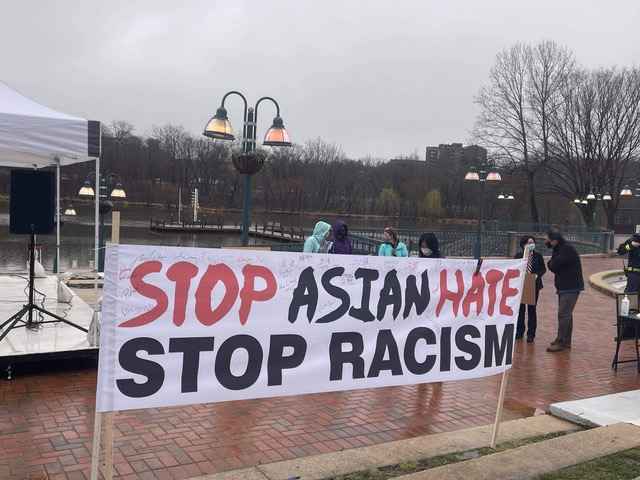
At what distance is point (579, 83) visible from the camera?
4034 cm

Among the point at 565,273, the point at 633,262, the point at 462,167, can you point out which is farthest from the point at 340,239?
the point at 462,167

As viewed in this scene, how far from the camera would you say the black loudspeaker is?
21.9 ft

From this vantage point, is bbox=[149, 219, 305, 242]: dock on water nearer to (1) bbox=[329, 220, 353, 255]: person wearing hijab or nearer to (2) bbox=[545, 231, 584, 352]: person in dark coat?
(1) bbox=[329, 220, 353, 255]: person wearing hijab

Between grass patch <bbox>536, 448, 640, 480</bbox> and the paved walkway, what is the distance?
1.25 metres

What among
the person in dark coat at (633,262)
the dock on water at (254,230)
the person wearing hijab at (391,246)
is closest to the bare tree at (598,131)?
the dock on water at (254,230)

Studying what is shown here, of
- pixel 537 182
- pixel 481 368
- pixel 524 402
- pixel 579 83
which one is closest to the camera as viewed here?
pixel 481 368

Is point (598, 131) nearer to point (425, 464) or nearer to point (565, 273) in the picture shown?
point (565, 273)

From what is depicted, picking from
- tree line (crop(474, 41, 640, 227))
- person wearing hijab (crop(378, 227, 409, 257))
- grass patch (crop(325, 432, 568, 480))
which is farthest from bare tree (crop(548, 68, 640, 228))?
grass patch (crop(325, 432, 568, 480))

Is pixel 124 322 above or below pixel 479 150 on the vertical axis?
below

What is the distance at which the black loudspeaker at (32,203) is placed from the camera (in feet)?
21.9

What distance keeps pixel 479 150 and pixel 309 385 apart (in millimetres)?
46483

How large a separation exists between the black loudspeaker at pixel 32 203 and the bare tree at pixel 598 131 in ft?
132

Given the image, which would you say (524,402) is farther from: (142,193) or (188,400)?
(142,193)

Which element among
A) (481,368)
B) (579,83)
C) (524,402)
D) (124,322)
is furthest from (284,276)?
(579,83)
